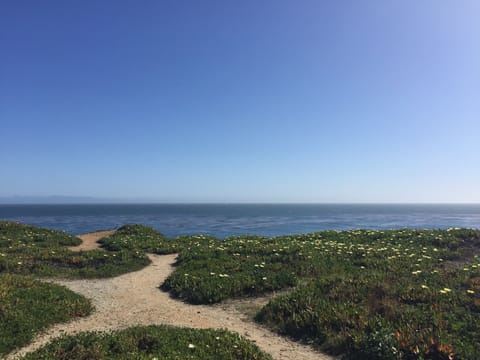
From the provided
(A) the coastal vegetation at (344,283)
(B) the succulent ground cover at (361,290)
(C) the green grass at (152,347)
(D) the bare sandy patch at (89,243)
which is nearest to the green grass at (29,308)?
(C) the green grass at (152,347)

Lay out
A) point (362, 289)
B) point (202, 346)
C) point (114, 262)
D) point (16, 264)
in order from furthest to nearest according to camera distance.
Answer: point (114, 262), point (16, 264), point (362, 289), point (202, 346)

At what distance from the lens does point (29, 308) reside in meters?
11.0

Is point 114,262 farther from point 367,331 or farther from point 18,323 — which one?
point 367,331

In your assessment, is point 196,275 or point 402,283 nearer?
point 402,283

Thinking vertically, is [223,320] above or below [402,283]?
below

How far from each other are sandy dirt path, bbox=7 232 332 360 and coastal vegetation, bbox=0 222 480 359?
63 centimetres

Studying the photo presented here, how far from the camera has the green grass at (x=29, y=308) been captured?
9.29m

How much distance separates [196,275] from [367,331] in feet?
29.9

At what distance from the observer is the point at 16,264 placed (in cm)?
1811

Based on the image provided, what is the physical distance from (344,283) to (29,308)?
11625mm

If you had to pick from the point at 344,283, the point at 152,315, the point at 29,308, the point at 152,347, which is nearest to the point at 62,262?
the point at 29,308

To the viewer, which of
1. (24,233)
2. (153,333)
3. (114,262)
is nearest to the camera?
(153,333)

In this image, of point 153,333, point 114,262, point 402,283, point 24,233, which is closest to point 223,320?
point 153,333

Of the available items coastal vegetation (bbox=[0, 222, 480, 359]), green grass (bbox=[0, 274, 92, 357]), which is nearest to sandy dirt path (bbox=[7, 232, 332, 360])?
green grass (bbox=[0, 274, 92, 357])
